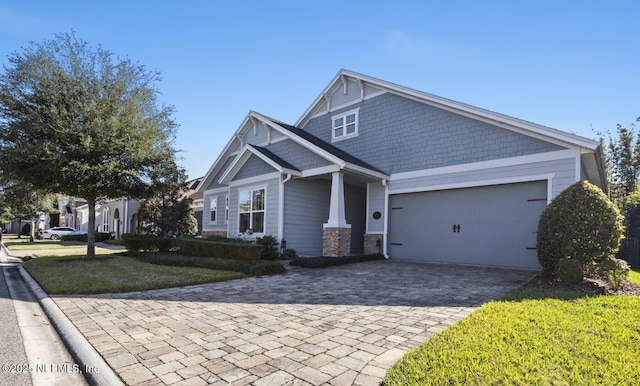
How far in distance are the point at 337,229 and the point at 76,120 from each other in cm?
966

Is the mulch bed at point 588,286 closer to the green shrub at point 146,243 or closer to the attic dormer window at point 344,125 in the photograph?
the attic dormer window at point 344,125

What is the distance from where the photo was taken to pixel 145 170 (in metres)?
14.0

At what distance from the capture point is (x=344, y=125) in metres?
16.2

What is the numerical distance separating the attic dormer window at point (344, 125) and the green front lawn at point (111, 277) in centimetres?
867

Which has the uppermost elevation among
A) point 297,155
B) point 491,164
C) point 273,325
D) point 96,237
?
point 297,155

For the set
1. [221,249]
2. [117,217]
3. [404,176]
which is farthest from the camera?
[117,217]

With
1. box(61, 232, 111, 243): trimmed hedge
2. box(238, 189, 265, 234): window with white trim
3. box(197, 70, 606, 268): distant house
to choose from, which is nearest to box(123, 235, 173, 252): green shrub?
box(197, 70, 606, 268): distant house

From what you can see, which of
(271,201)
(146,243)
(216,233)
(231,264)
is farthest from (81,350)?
(216,233)

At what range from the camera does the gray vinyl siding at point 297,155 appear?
13.6 m

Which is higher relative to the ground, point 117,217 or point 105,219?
point 117,217

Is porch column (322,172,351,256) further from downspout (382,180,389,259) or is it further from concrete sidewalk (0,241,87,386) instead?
concrete sidewalk (0,241,87,386)

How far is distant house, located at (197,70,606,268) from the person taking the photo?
1060 cm

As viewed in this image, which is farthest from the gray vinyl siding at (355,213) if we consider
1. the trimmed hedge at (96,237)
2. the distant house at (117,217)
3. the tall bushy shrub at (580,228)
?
the trimmed hedge at (96,237)

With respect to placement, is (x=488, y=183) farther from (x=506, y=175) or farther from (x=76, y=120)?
(x=76, y=120)
